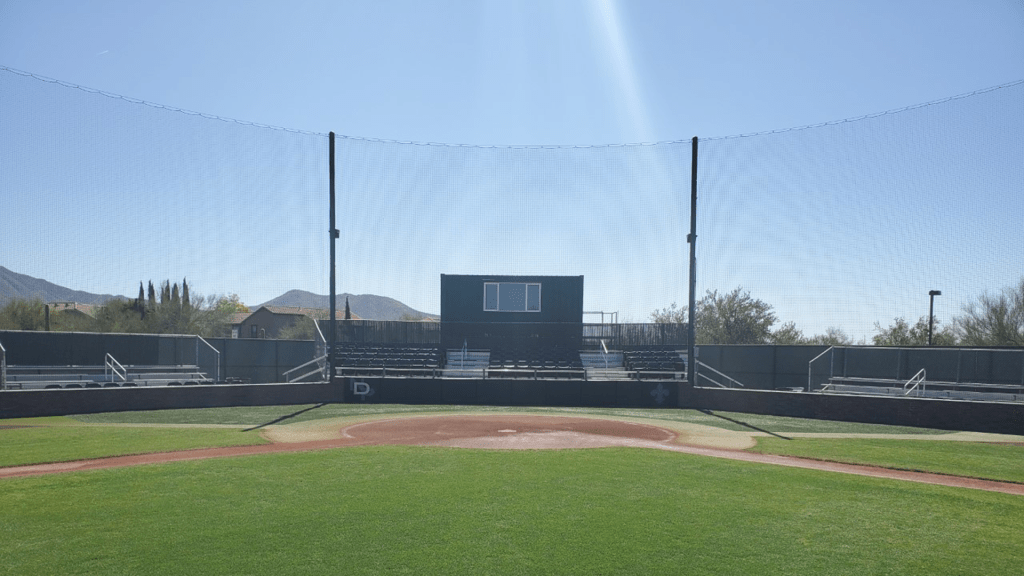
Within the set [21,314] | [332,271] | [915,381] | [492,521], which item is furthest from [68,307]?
[915,381]

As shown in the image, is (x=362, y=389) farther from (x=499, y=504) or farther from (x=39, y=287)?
(x=39, y=287)

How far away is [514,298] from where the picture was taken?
3259 cm

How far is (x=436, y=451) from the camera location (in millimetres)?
12055

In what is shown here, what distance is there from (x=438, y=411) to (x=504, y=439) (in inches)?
258

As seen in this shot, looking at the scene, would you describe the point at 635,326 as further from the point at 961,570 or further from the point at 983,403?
the point at 961,570

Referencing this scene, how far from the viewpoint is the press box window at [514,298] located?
32.5m

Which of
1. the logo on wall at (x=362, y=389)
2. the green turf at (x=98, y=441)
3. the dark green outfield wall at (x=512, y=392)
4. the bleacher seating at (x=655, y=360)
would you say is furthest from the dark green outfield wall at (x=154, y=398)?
the bleacher seating at (x=655, y=360)

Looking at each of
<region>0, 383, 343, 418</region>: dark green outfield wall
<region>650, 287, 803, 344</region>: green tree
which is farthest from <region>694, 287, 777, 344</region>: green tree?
<region>0, 383, 343, 418</region>: dark green outfield wall

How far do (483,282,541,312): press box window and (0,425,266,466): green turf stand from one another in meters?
18.3

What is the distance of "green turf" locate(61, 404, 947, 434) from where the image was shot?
674 inches

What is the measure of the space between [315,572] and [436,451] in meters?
6.53

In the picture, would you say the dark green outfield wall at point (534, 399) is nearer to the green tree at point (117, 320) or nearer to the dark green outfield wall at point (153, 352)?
the dark green outfield wall at point (153, 352)

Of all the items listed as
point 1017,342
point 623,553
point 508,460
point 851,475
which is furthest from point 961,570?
point 1017,342

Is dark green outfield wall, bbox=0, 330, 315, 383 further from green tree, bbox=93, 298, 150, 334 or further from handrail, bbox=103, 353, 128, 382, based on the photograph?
green tree, bbox=93, 298, 150, 334
